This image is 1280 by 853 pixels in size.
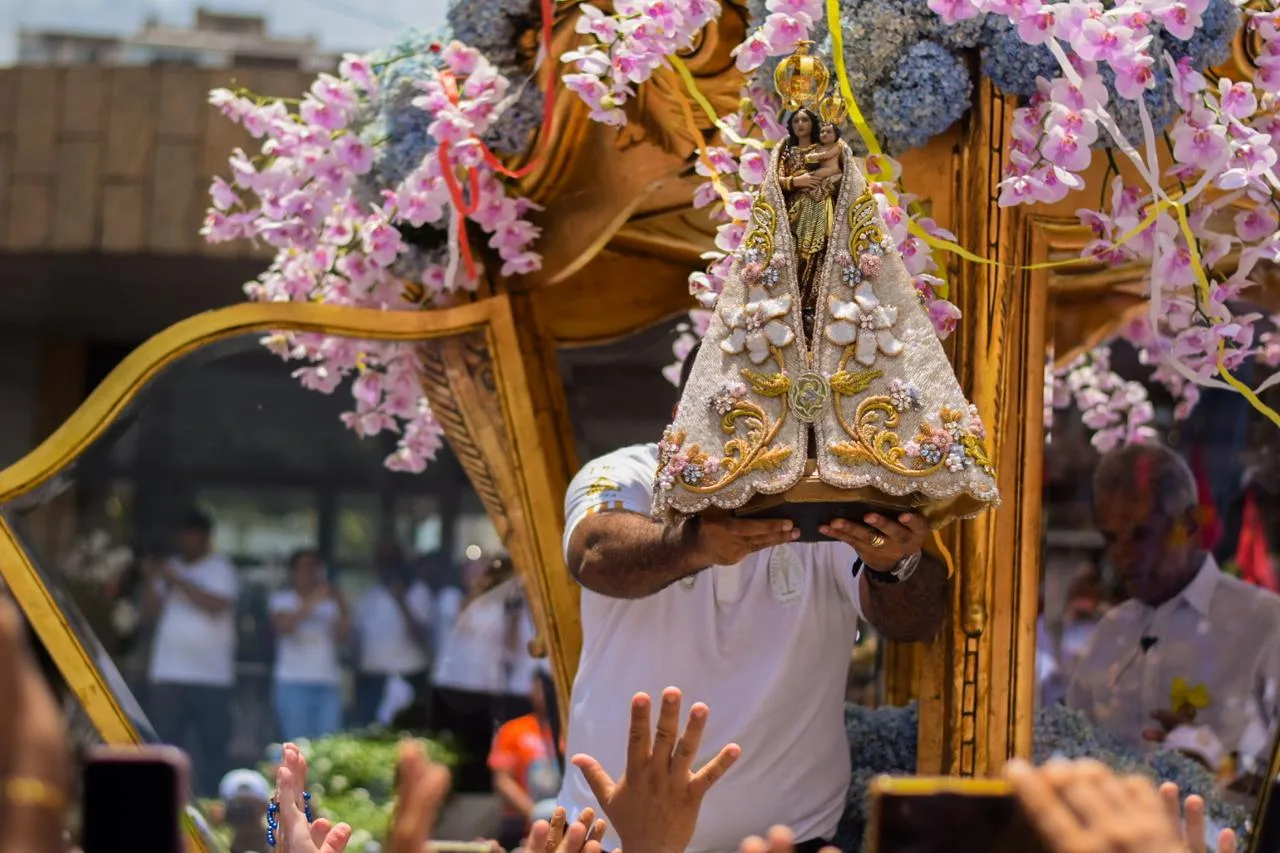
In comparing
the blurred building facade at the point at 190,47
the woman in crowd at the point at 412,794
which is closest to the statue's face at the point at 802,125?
the woman in crowd at the point at 412,794

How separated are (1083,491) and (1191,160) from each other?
3384mm

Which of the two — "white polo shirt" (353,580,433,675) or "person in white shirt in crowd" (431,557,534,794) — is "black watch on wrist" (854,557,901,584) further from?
"white polo shirt" (353,580,433,675)

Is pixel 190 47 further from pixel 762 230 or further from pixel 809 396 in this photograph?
pixel 809 396

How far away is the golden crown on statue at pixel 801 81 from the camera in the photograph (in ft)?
8.13

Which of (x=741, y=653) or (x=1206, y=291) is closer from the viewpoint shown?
(x=1206, y=291)

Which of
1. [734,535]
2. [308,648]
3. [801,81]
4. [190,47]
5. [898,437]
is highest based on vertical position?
[190,47]

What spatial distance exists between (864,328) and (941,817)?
1.15m

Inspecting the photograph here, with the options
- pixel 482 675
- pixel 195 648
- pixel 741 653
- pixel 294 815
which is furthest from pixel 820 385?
pixel 195 648

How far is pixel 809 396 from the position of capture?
92.4 inches

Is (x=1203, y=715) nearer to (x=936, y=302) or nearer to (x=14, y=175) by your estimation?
(x=936, y=302)

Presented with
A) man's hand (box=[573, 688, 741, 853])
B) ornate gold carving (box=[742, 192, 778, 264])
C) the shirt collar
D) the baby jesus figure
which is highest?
the baby jesus figure

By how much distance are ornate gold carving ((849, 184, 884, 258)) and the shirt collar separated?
77.5 inches

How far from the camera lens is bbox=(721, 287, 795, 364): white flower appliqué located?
2365mm

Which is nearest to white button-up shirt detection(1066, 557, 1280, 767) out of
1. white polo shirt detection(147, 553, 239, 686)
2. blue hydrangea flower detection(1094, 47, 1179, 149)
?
blue hydrangea flower detection(1094, 47, 1179, 149)
